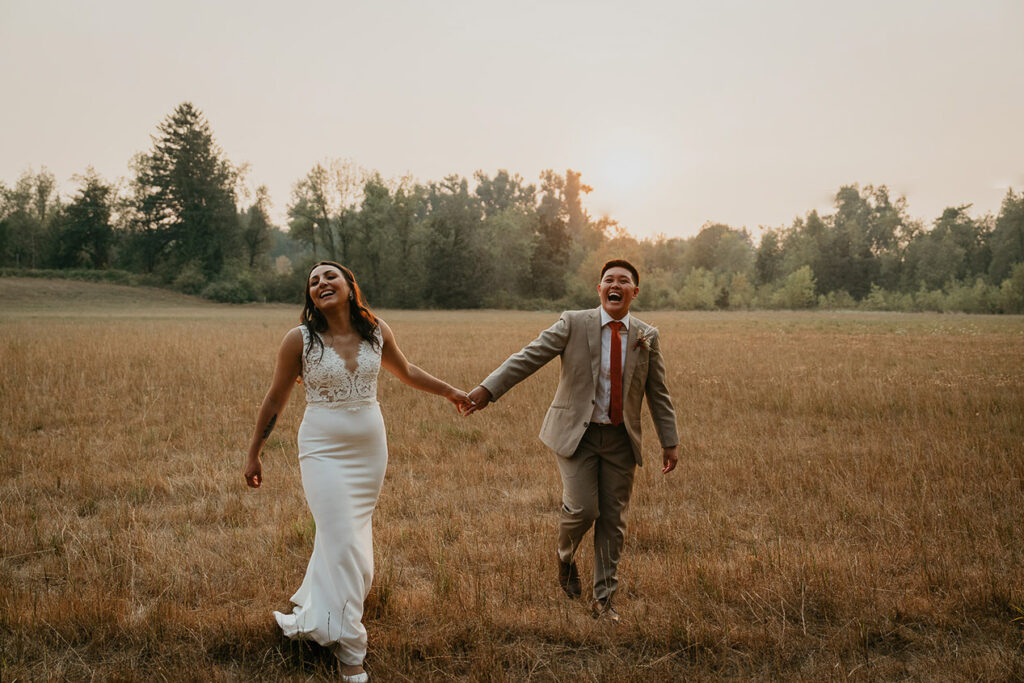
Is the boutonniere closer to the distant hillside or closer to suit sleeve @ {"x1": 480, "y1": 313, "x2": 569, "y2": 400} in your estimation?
suit sleeve @ {"x1": 480, "y1": 313, "x2": 569, "y2": 400}

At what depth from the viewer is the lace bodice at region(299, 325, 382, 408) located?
A: 380 centimetres

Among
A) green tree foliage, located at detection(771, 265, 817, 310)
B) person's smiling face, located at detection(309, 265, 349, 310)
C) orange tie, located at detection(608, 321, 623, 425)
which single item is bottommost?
orange tie, located at detection(608, 321, 623, 425)

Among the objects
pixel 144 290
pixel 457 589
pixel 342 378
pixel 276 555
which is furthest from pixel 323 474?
pixel 144 290

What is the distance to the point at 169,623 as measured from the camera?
13.6 feet

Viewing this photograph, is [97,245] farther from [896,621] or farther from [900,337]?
[896,621]

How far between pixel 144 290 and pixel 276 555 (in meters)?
65.9

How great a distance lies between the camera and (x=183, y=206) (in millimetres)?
72062

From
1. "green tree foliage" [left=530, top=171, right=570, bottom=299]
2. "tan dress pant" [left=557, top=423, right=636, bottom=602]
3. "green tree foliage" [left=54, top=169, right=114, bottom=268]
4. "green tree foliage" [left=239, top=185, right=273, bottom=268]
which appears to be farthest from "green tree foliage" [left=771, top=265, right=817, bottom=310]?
"tan dress pant" [left=557, top=423, right=636, bottom=602]

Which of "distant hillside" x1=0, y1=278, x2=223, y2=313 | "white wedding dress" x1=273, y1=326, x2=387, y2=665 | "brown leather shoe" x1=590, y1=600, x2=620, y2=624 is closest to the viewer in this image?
"white wedding dress" x1=273, y1=326, x2=387, y2=665

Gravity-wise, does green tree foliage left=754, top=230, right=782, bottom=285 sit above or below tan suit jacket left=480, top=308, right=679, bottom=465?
above

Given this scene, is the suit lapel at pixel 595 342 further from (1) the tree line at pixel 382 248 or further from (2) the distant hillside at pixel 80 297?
(1) the tree line at pixel 382 248

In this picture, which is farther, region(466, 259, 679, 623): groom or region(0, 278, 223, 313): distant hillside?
region(0, 278, 223, 313): distant hillside

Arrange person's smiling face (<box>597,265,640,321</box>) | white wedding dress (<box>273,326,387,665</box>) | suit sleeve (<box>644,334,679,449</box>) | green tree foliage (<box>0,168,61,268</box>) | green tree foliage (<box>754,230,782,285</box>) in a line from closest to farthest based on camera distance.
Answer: white wedding dress (<box>273,326,387,665</box>) → person's smiling face (<box>597,265,640,321</box>) → suit sleeve (<box>644,334,679,449</box>) → green tree foliage (<box>0,168,61,268</box>) → green tree foliage (<box>754,230,782,285</box>)

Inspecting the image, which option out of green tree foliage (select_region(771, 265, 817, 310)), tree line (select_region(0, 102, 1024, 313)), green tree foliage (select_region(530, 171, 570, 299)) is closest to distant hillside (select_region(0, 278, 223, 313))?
tree line (select_region(0, 102, 1024, 313))
